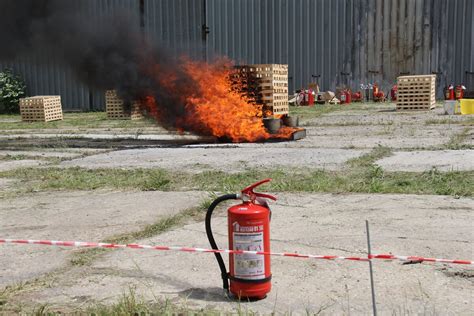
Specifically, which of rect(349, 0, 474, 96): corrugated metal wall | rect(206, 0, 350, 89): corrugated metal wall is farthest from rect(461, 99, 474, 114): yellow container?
rect(206, 0, 350, 89): corrugated metal wall

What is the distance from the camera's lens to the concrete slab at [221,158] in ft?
27.6

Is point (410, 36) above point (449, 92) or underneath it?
above

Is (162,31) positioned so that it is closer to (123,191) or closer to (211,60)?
(211,60)

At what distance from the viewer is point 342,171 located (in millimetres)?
7691

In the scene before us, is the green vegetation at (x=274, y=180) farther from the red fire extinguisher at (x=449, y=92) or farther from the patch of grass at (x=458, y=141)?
the red fire extinguisher at (x=449, y=92)

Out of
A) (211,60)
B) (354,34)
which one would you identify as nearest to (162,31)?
(354,34)

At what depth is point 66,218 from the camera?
581cm

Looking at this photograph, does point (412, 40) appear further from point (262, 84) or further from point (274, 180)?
point (274, 180)

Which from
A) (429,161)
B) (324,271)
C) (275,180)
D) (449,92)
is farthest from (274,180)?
(449,92)

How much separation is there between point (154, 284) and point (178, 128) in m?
7.83

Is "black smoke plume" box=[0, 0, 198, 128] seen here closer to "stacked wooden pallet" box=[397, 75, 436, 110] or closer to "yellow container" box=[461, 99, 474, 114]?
"yellow container" box=[461, 99, 474, 114]

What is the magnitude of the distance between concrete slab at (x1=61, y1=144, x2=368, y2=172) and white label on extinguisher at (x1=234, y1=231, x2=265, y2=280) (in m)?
4.56

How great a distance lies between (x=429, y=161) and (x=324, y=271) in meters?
4.83

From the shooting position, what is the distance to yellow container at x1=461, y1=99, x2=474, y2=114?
51.9 ft
